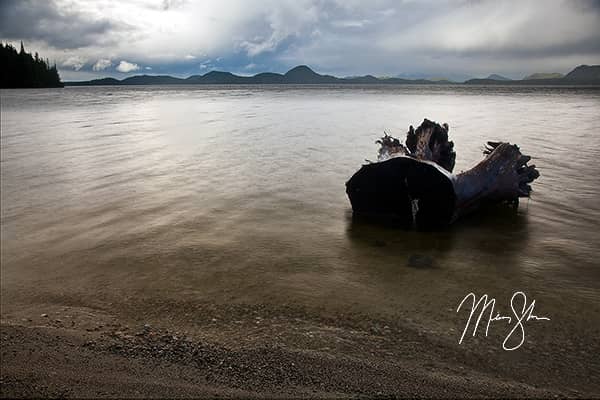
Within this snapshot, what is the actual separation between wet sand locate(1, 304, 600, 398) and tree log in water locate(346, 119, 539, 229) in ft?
7.80

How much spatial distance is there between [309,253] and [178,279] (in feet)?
4.32

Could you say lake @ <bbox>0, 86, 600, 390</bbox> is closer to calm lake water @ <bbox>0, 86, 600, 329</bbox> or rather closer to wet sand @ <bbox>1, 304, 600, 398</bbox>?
calm lake water @ <bbox>0, 86, 600, 329</bbox>

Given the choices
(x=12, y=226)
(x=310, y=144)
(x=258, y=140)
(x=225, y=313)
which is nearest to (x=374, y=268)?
(x=225, y=313)

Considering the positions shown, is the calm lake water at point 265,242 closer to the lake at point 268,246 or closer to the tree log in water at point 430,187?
the lake at point 268,246

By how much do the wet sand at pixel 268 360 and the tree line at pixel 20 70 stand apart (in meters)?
140

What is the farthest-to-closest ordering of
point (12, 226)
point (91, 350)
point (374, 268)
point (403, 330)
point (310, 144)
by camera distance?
point (310, 144), point (12, 226), point (374, 268), point (403, 330), point (91, 350)

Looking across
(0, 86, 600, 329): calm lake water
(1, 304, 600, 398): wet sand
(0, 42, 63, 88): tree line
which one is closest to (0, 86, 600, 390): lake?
(0, 86, 600, 329): calm lake water

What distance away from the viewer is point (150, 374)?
7.42 ft

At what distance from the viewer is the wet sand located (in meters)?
2.16

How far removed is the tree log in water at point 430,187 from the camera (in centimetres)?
494

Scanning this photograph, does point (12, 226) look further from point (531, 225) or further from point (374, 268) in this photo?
point (531, 225)
